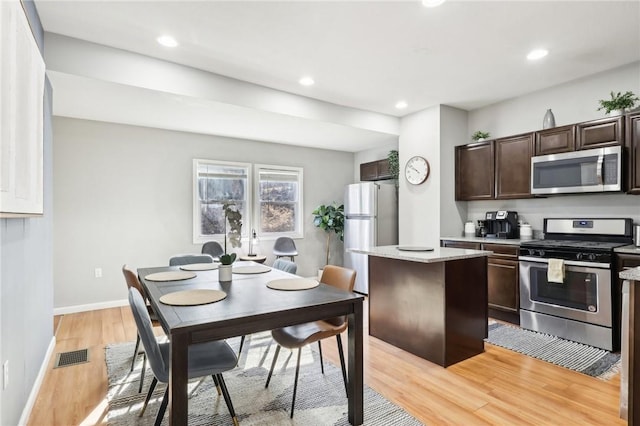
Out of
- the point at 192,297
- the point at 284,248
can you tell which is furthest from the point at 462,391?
the point at 284,248

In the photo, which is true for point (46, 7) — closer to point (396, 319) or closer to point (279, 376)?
point (279, 376)

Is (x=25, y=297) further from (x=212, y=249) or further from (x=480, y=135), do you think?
(x=480, y=135)

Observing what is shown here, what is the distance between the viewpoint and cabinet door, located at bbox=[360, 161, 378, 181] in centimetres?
603

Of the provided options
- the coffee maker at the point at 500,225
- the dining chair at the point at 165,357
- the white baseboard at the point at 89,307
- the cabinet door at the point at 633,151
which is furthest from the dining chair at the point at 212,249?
the cabinet door at the point at 633,151

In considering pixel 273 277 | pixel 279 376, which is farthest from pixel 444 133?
pixel 279 376

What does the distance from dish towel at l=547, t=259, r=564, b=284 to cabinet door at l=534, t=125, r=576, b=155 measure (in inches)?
47.9

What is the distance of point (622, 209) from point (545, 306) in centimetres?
126

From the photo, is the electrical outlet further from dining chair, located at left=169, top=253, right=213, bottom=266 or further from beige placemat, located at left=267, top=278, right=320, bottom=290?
dining chair, located at left=169, top=253, right=213, bottom=266

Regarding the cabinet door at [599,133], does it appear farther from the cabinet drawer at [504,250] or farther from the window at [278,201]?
the window at [278,201]

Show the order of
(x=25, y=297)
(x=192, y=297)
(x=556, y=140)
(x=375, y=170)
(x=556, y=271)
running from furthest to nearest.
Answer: (x=375, y=170) → (x=556, y=140) → (x=556, y=271) → (x=25, y=297) → (x=192, y=297)

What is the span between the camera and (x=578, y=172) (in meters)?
3.47

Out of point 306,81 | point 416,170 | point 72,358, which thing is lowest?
point 72,358

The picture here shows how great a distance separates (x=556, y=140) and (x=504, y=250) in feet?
4.29

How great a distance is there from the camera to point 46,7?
7.94 feet
